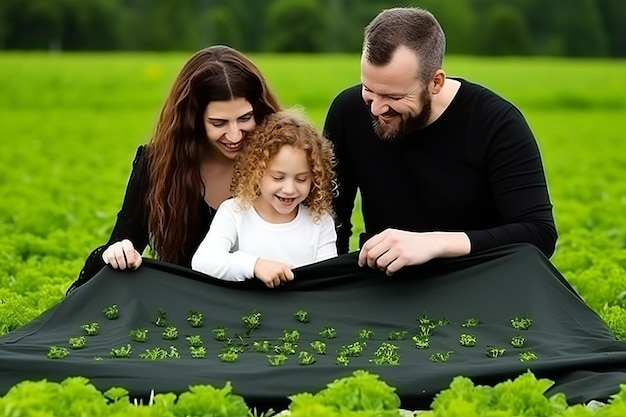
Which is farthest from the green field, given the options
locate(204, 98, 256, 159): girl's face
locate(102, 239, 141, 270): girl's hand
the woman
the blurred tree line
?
the blurred tree line

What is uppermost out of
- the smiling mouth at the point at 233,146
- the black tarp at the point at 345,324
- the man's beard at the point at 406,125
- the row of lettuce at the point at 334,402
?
the man's beard at the point at 406,125

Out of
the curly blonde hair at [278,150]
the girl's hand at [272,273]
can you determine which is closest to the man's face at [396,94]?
the curly blonde hair at [278,150]

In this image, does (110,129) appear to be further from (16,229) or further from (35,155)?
(16,229)

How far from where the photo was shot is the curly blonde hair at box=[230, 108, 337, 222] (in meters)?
6.03

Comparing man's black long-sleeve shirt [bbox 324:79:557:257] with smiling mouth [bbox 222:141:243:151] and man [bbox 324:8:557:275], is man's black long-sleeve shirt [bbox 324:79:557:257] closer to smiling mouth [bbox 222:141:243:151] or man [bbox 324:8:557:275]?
man [bbox 324:8:557:275]

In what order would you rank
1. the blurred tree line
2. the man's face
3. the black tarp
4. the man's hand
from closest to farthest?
the black tarp → the man's hand → the man's face → the blurred tree line

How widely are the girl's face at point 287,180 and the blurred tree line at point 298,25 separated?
76.9 m

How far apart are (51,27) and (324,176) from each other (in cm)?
7915

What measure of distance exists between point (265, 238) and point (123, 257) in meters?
0.74

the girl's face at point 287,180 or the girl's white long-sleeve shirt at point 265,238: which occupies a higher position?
the girl's face at point 287,180

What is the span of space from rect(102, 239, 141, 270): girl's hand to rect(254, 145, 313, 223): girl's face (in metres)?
0.72

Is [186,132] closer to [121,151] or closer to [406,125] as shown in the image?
[406,125]

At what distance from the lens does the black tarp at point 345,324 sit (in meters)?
4.77

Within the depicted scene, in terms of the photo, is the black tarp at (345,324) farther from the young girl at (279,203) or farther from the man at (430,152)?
the young girl at (279,203)
